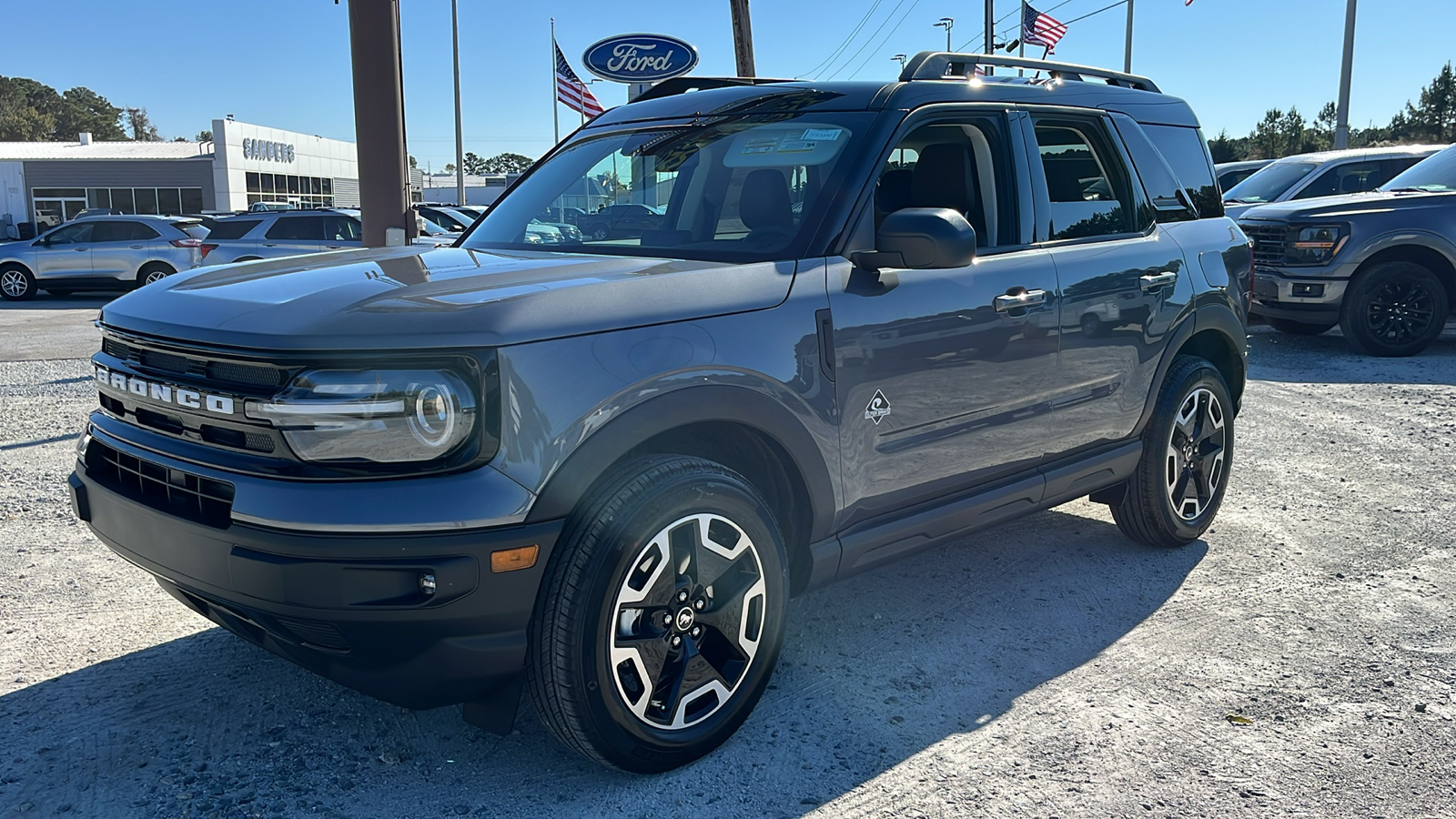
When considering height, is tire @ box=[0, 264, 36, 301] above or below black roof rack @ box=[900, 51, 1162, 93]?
below

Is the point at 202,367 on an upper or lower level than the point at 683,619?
upper

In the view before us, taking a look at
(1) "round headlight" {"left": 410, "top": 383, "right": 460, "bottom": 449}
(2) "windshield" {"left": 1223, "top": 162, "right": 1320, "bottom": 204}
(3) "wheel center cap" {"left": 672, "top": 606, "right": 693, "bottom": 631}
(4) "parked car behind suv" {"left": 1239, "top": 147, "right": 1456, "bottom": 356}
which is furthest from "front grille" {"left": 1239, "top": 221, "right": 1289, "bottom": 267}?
(1) "round headlight" {"left": 410, "top": 383, "right": 460, "bottom": 449}

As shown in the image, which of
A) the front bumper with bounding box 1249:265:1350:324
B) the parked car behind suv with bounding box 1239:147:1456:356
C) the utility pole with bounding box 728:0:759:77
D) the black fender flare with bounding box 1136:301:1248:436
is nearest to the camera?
the black fender flare with bounding box 1136:301:1248:436

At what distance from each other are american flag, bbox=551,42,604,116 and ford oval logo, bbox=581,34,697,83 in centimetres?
900

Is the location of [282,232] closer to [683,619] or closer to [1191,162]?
[1191,162]

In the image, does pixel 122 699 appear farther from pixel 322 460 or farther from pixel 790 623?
pixel 790 623

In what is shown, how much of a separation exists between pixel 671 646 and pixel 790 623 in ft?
4.17

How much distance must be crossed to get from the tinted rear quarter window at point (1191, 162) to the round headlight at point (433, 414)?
3.60 meters

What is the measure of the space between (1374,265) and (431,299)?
1037 centimetres

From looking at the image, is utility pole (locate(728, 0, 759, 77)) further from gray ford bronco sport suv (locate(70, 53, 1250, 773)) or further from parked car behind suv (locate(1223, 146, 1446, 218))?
gray ford bronco sport suv (locate(70, 53, 1250, 773))

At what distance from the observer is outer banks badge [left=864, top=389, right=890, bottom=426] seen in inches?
136

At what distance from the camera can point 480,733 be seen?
11.0ft

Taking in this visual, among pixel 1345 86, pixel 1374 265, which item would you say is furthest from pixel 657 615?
pixel 1345 86

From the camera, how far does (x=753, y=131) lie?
393cm
